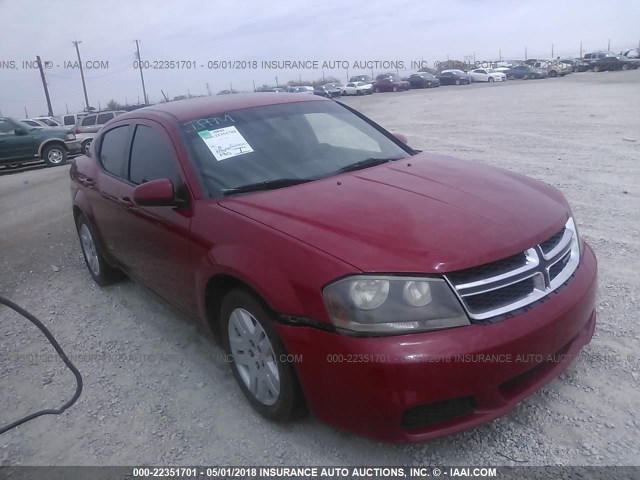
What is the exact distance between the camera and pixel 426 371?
2.01 metres

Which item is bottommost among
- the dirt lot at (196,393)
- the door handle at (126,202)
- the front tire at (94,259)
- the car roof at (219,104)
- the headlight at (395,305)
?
the dirt lot at (196,393)

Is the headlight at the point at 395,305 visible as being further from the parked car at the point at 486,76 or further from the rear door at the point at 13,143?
the parked car at the point at 486,76

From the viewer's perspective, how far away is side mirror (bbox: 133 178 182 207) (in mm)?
2943

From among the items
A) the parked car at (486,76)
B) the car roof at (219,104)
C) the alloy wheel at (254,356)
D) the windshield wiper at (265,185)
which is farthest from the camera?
the parked car at (486,76)

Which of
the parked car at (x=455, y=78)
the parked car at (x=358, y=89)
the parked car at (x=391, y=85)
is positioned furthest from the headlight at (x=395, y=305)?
the parked car at (x=455, y=78)

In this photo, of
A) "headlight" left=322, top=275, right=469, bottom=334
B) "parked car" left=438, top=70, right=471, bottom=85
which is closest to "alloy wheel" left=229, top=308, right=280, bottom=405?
"headlight" left=322, top=275, right=469, bottom=334

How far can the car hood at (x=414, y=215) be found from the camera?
86.2 inches

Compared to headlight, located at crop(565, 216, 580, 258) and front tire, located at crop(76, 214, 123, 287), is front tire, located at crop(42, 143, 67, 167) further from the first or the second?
headlight, located at crop(565, 216, 580, 258)

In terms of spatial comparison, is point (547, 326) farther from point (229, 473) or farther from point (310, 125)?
point (310, 125)

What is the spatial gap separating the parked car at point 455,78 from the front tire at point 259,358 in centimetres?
4599

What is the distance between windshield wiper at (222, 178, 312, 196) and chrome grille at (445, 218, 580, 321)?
3.99ft

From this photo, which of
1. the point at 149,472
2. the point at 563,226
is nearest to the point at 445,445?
the point at 563,226

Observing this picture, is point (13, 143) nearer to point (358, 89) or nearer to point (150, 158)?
point (150, 158)

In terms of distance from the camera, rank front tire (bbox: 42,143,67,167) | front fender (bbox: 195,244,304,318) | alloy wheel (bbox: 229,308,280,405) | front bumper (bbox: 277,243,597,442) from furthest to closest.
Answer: front tire (bbox: 42,143,67,167) → alloy wheel (bbox: 229,308,280,405) → front fender (bbox: 195,244,304,318) → front bumper (bbox: 277,243,597,442)
